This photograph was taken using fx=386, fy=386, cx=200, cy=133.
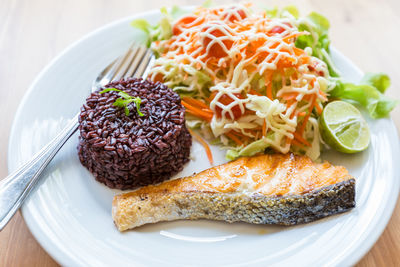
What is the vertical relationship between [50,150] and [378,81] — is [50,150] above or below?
above

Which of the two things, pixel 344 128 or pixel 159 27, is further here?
pixel 159 27

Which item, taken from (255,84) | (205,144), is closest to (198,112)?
(205,144)

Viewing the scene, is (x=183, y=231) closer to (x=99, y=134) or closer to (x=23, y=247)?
(x=99, y=134)

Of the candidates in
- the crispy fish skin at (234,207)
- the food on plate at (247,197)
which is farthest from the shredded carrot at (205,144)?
the crispy fish skin at (234,207)

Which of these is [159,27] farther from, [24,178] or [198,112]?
[24,178]

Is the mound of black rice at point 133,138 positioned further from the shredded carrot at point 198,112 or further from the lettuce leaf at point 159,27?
the lettuce leaf at point 159,27

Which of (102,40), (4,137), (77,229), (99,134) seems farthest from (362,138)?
(4,137)

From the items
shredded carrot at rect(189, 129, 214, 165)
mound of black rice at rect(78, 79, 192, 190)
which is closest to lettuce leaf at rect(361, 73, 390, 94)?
shredded carrot at rect(189, 129, 214, 165)
